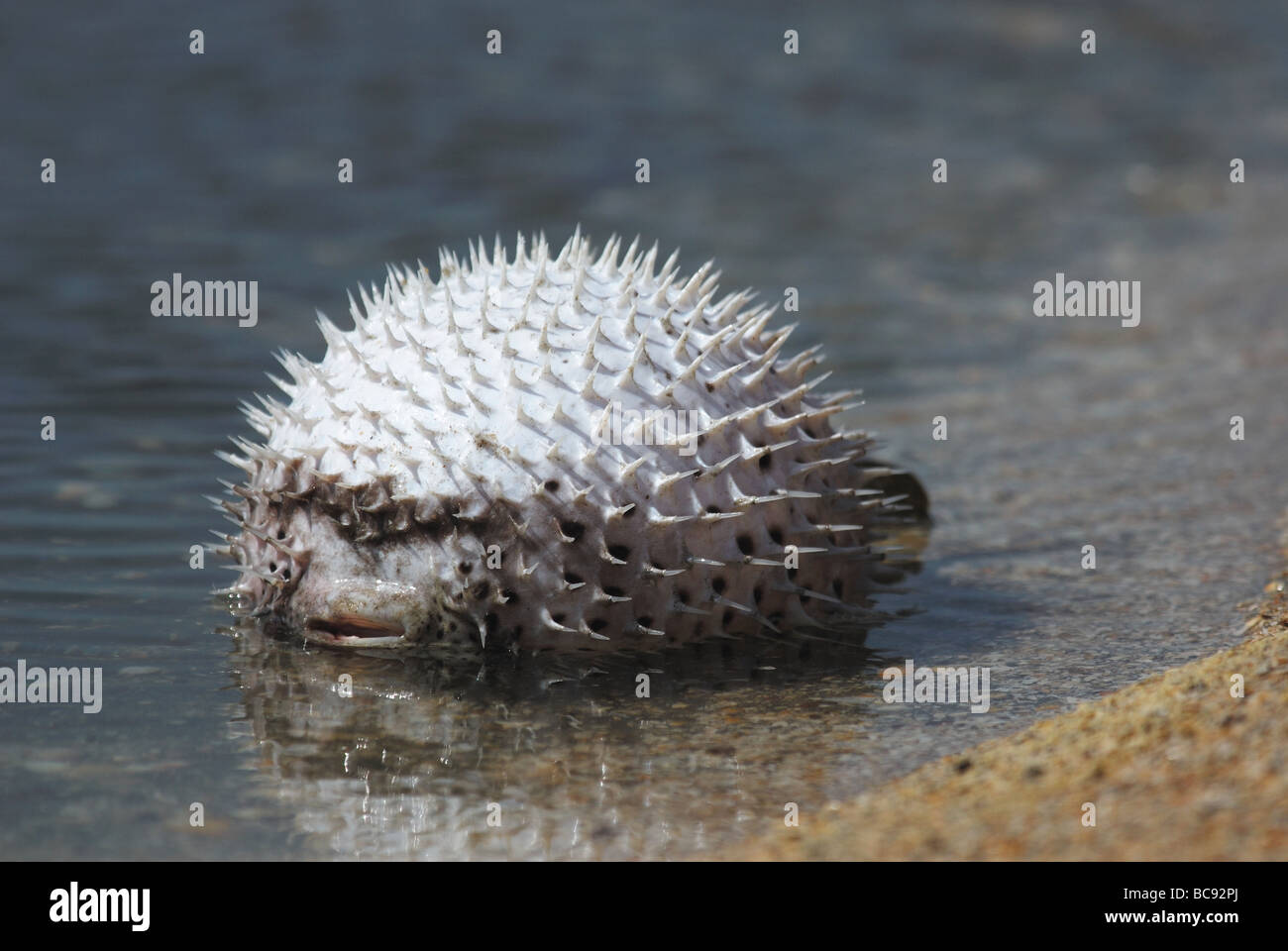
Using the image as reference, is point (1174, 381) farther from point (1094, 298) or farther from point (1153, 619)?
point (1153, 619)

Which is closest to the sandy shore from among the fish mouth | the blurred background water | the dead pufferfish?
the blurred background water

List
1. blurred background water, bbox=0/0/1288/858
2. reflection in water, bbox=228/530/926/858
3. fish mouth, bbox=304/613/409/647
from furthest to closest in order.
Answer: fish mouth, bbox=304/613/409/647 → blurred background water, bbox=0/0/1288/858 → reflection in water, bbox=228/530/926/858

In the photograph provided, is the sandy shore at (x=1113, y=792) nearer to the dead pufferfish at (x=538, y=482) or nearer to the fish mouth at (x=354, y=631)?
the dead pufferfish at (x=538, y=482)

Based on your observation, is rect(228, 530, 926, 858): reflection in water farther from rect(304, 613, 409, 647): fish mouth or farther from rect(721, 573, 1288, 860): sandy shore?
rect(721, 573, 1288, 860): sandy shore

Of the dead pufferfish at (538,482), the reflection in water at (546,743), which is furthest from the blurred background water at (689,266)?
the dead pufferfish at (538,482)

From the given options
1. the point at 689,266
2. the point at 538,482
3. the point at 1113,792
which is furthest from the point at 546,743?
the point at 689,266

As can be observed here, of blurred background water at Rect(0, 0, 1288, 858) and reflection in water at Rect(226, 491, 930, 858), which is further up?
blurred background water at Rect(0, 0, 1288, 858)
